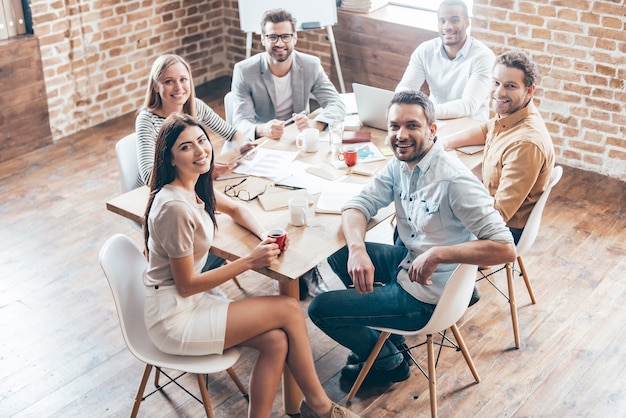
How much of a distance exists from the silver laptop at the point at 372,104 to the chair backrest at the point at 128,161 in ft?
3.54

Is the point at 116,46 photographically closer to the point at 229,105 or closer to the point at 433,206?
the point at 229,105

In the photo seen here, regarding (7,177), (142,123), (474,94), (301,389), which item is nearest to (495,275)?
(474,94)

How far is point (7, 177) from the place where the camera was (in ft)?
16.8

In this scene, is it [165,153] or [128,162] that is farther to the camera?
[128,162]

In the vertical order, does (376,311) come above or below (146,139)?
below

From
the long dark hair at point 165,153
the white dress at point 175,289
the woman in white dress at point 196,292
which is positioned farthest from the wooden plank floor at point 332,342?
the long dark hair at point 165,153

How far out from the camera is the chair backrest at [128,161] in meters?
3.56

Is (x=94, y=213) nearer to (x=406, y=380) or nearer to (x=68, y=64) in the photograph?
(x=68, y=64)

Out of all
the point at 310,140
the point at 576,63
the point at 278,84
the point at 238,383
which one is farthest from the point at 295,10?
the point at 238,383

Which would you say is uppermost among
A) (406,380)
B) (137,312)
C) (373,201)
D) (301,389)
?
(373,201)

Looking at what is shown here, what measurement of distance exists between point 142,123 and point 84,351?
1.06m

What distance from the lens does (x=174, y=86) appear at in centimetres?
356

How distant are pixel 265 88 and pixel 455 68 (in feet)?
3.53

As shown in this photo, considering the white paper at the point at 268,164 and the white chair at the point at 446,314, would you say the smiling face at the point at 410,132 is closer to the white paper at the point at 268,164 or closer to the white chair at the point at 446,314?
the white chair at the point at 446,314
